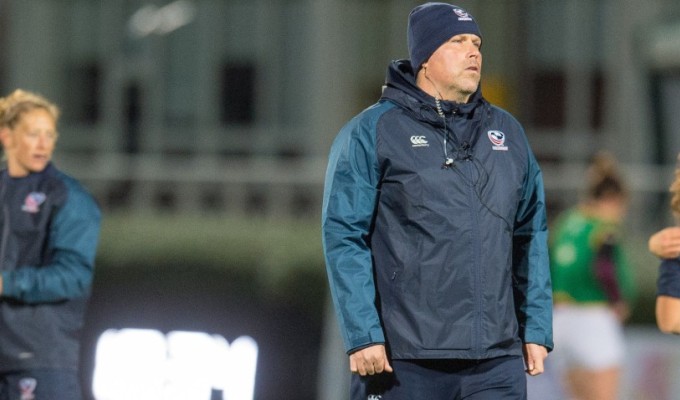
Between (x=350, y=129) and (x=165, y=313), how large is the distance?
6.02 metres

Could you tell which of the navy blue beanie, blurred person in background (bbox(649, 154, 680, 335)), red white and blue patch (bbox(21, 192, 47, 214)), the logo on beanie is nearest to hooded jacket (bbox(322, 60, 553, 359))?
the navy blue beanie

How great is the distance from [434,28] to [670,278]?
3.91ft

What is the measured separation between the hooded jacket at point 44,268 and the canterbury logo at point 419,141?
1527 mm

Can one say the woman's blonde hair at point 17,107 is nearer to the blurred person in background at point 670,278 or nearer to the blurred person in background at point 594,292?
the blurred person in background at point 670,278

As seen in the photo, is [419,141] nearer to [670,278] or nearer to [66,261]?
[670,278]

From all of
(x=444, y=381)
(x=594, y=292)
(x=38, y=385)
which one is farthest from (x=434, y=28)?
(x=594, y=292)

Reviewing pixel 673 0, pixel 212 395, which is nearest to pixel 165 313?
pixel 212 395

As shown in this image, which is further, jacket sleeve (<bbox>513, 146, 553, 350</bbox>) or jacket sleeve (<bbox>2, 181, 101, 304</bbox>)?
jacket sleeve (<bbox>2, 181, 101, 304</bbox>)

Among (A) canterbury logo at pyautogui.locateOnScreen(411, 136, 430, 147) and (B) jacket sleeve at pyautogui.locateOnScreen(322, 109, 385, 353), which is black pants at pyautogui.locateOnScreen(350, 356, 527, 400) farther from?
(A) canterbury logo at pyautogui.locateOnScreen(411, 136, 430, 147)

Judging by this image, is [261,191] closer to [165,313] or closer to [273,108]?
[273,108]

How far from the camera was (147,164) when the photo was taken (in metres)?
16.3

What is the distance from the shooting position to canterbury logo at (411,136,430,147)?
4.93 metres

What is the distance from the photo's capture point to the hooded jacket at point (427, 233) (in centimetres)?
484

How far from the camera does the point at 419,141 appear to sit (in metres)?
4.93
